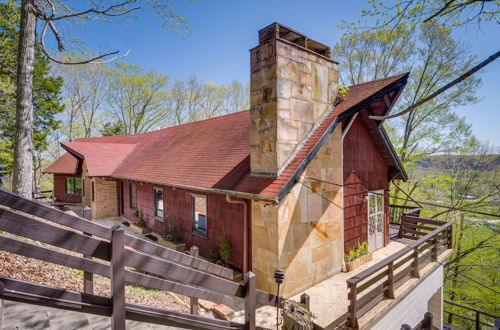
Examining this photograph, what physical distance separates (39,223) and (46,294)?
597 millimetres

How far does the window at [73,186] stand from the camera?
66.6 feet

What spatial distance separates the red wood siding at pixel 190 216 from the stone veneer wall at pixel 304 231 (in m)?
1.04

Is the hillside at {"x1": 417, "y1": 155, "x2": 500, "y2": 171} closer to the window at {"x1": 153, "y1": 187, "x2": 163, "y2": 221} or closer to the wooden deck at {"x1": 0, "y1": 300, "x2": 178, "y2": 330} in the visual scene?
Answer: the window at {"x1": 153, "y1": 187, "x2": 163, "y2": 221}

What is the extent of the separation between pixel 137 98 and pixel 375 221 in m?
29.1

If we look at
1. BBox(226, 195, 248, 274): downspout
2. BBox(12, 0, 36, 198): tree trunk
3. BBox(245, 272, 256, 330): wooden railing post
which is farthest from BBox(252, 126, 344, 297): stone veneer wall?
BBox(12, 0, 36, 198): tree trunk

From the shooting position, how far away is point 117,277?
2092 millimetres

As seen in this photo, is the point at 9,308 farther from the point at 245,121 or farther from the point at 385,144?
the point at 385,144

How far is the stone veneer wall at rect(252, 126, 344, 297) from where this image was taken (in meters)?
6.13

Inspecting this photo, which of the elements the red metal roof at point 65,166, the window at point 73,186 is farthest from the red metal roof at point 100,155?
the window at point 73,186

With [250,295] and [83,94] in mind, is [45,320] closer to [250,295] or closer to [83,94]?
[250,295]

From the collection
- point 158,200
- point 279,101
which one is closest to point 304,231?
point 279,101

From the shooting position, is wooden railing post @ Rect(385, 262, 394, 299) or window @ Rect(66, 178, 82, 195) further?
window @ Rect(66, 178, 82, 195)

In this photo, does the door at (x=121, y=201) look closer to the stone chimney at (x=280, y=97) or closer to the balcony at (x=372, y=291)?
the stone chimney at (x=280, y=97)

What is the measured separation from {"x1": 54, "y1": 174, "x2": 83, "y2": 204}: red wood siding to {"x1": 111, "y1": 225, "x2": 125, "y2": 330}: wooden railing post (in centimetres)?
2177
